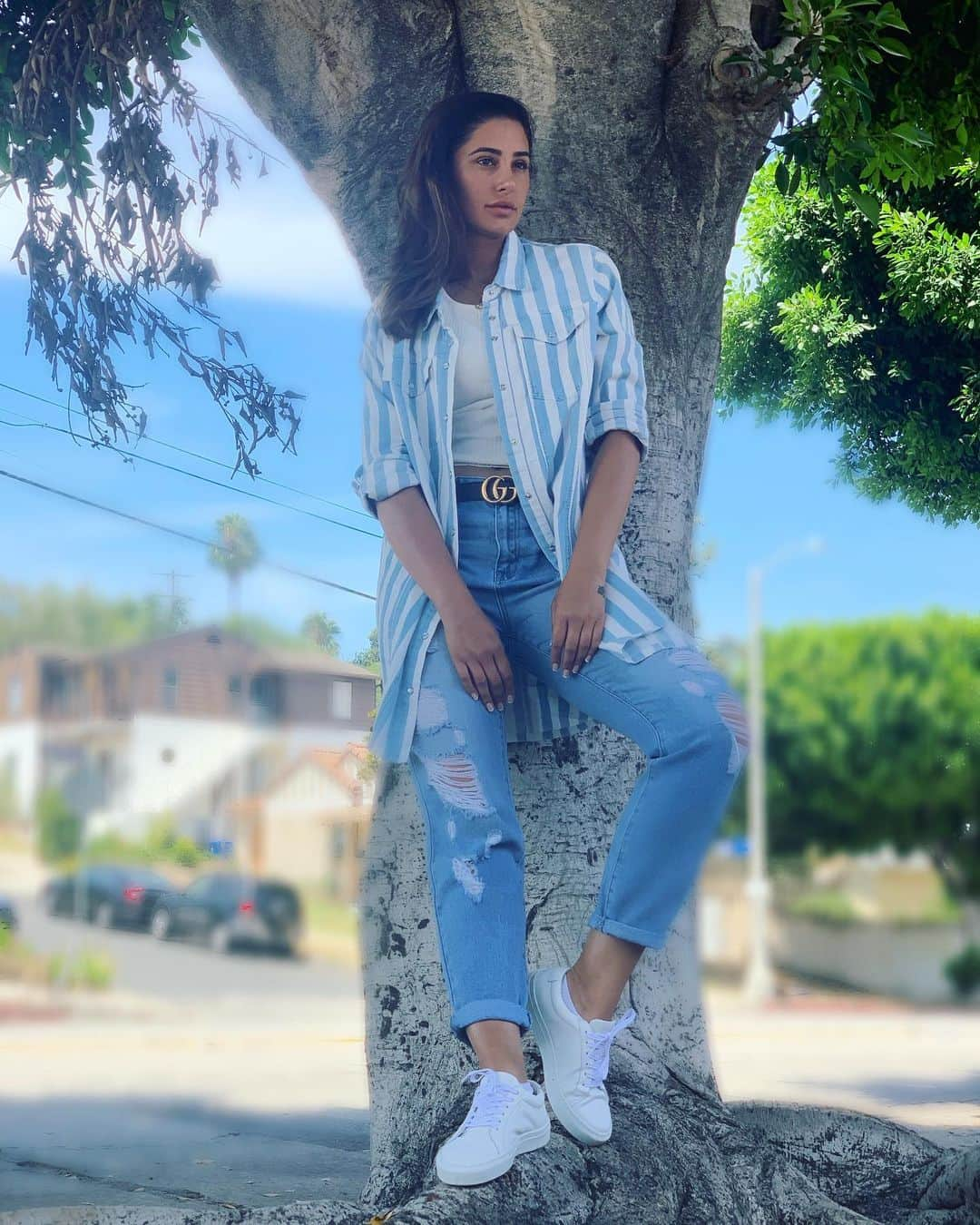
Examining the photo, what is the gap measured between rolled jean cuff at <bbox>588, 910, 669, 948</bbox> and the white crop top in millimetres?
962

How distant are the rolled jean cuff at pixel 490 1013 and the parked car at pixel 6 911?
5.13 m

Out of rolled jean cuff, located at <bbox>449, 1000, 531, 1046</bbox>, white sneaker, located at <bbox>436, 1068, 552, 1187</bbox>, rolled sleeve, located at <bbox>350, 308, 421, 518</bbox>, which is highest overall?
rolled sleeve, located at <bbox>350, 308, 421, 518</bbox>

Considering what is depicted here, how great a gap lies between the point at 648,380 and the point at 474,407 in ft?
2.38

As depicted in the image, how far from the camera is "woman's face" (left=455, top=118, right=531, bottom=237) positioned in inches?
A: 122

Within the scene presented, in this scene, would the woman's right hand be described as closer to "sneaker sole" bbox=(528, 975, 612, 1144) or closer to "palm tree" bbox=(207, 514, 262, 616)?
"sneaker sole" bbox=(528, 975, 612, 1144)

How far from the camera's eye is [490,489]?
2867mm

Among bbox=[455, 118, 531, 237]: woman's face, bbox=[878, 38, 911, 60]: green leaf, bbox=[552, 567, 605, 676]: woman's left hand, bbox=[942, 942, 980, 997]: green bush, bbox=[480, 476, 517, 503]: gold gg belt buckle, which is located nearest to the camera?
bbox=[552, 567, 605, 676]: woman's left hand

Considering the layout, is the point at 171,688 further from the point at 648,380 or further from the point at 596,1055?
the point at 596,1055

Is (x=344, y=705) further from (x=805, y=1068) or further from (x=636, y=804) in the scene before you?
(x=805, y=1068)

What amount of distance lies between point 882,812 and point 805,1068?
2.56 m

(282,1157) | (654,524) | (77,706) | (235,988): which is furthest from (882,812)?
(654,524)

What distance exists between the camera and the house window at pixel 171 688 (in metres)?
5.99

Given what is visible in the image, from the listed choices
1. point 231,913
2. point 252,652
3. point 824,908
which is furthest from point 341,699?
point 824,908

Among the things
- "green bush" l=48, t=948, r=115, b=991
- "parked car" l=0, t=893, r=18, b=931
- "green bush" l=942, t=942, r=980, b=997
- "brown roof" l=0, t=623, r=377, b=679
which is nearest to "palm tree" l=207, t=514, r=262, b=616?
"brown roof" l=0, t=623, r=377, b=679
